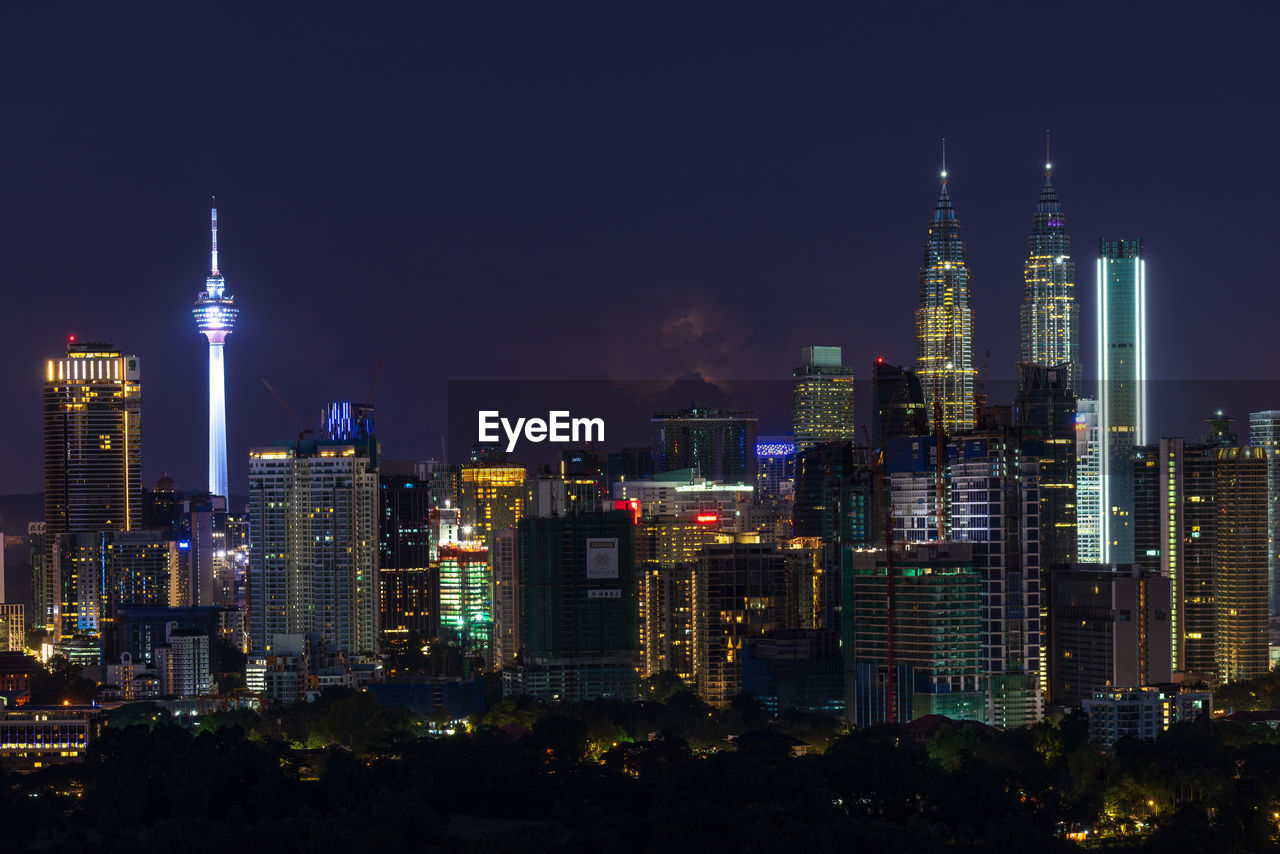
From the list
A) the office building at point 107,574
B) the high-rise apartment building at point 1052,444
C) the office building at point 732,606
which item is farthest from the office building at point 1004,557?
the office building at point 107,574

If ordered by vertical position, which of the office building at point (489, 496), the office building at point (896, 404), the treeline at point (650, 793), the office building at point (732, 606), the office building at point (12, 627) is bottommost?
the office building at point (12, 627)

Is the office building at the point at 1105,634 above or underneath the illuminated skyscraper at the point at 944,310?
underneath

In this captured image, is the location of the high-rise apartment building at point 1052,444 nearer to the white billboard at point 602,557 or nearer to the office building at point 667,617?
the office building at point 667,617

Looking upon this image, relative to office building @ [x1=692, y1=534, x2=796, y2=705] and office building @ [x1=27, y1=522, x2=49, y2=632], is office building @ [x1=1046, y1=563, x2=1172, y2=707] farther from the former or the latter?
office building @ [x1=27, y1=522, x2=49, y2=632]

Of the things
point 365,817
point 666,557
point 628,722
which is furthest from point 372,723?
point 666,557

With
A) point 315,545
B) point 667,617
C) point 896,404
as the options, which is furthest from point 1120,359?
point 315,545

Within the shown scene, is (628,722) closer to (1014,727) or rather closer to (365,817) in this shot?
(1014,727)

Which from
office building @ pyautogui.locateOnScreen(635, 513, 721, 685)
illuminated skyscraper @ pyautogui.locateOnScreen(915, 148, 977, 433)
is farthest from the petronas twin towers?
office building @ pyautogui.locateOnScreen(635, 513, 721, 685)
